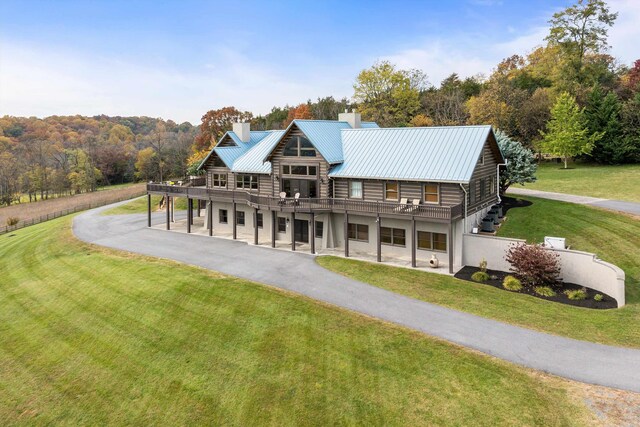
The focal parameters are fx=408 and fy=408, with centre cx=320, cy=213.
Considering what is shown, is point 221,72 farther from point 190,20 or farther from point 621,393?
point 621,393

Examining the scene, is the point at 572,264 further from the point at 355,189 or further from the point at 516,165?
the point at 355,189

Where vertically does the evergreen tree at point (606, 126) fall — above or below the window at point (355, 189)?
above

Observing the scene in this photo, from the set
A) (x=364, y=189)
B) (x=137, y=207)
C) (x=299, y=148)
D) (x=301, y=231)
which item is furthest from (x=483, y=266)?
(x=137, y=207)

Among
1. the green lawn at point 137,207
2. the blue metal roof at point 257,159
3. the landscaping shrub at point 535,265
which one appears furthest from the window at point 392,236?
the green lawn at point 137,207

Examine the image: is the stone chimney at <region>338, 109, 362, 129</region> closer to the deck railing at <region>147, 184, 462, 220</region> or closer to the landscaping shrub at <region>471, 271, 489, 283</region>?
the deck railing at <region>147, 184, 462, 220</region>

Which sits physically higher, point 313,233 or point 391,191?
point 391,191

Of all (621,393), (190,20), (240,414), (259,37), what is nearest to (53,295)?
(240,414)

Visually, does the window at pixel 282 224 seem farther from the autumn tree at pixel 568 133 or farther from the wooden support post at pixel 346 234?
the autumn tree at pixel 568 133
